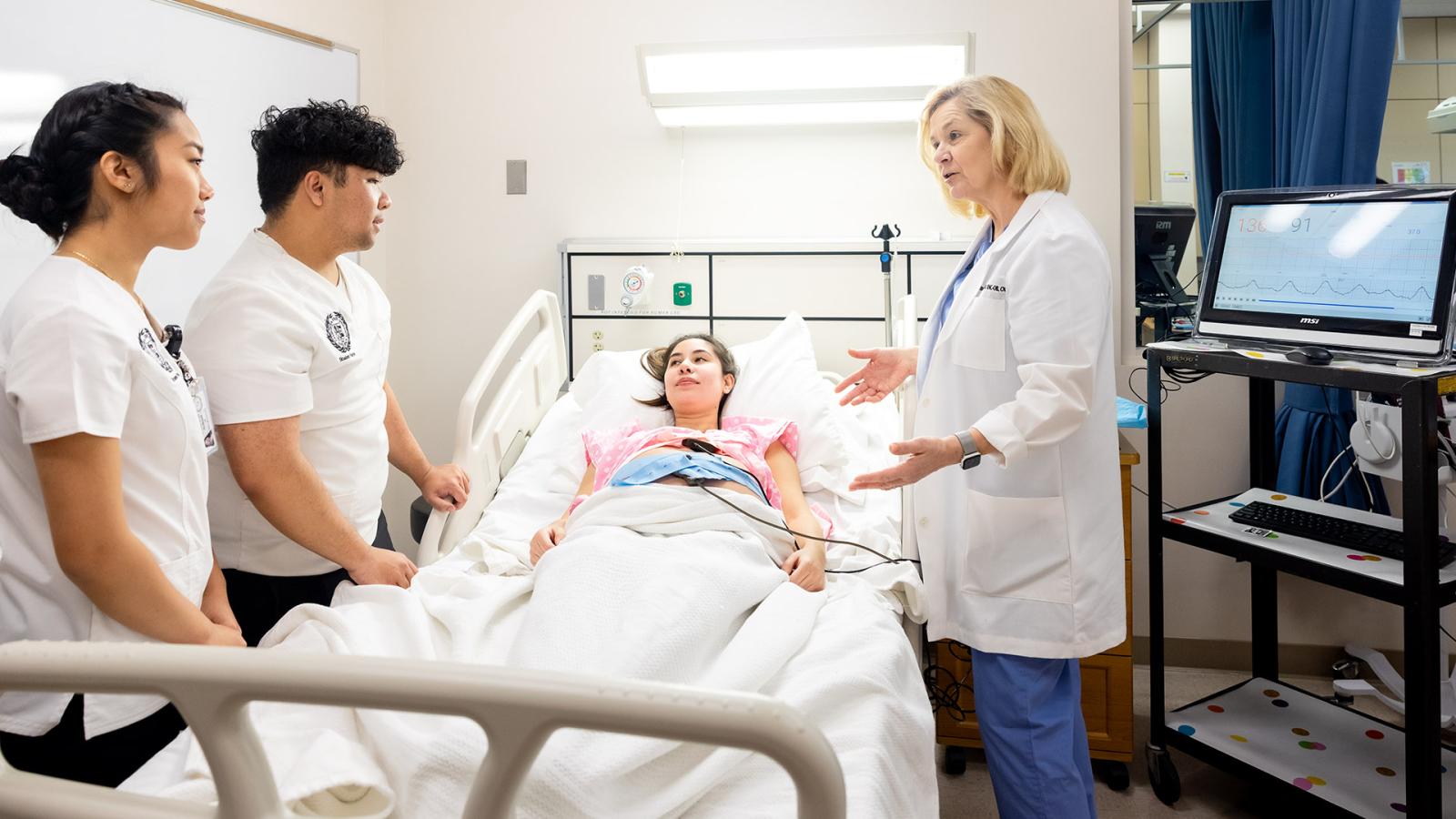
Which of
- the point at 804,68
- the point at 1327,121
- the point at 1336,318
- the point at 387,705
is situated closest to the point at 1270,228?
the point at 1336,318

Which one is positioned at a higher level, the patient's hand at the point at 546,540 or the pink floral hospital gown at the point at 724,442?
the pink floral hospital gown at the point at 724,442

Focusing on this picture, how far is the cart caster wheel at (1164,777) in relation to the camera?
2227 millimetres

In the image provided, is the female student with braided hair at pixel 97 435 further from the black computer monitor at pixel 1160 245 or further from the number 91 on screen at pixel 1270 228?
the black computer monitor at pixel 1160 245

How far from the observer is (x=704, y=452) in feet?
6.86

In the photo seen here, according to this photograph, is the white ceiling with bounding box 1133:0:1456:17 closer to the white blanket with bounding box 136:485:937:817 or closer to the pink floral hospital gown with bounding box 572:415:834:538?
the pink floral hospital gown with bounding box 572:415:834:538

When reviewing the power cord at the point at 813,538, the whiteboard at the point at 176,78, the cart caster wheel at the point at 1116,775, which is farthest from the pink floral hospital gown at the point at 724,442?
the whiteboard at the point at 176,78

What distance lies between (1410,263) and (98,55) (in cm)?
290

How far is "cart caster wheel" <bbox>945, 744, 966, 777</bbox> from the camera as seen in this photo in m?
2.38

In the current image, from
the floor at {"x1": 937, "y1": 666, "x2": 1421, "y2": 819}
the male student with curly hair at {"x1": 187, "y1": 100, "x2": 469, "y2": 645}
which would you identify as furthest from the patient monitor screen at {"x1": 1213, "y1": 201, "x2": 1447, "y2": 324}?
the male student with curly hair at {"x1": 187, "y1": 100, "x2": 469, "y2": 645}

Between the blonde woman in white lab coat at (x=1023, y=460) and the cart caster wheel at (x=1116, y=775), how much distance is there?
547 mm

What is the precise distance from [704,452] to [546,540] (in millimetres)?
390

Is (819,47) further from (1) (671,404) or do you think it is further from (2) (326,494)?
(2) (326,494)

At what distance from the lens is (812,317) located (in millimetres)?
3129

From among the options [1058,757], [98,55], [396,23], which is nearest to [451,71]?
[396,23]
